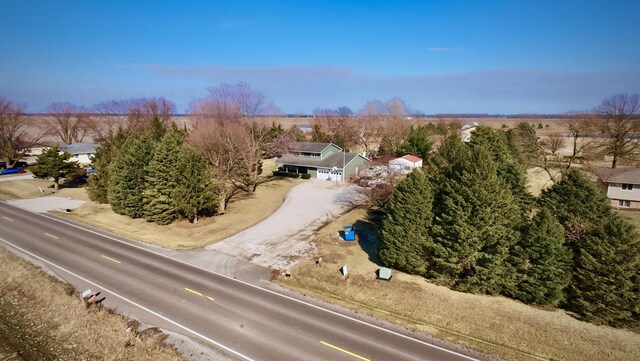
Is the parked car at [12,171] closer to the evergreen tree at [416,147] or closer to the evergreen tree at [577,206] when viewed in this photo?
the evergreen tree at [416,147]

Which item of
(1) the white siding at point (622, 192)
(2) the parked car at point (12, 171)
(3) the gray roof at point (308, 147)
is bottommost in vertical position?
(2) the parked car at point (12, 171)

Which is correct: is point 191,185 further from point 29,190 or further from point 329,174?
point 29,190

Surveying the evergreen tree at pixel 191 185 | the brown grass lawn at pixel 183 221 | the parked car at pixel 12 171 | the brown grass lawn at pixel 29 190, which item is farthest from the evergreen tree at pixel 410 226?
the parked car at pixel 12 171

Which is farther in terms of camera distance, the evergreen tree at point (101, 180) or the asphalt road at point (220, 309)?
the evergreen tree at point (101, 180)

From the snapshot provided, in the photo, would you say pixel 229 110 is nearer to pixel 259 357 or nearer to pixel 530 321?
pixel 259 357

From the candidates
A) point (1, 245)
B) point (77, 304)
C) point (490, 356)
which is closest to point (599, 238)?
point (490, 356)
